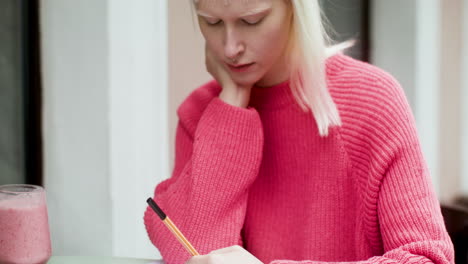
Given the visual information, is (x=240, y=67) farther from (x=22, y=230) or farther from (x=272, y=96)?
(x=22, y=230)

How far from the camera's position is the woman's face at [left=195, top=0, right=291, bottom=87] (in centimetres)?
83

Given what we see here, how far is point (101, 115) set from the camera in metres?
1.28

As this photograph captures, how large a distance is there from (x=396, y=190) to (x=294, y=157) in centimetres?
21

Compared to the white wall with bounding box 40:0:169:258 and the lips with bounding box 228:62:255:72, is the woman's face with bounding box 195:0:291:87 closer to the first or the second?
the lips with bounding box 228:62:255:72

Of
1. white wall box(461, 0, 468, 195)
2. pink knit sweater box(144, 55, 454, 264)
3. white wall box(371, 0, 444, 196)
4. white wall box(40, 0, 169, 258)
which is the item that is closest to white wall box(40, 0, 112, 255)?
white wall box(40, 0, 169, 258)

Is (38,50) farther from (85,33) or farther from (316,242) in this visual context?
(316,242)

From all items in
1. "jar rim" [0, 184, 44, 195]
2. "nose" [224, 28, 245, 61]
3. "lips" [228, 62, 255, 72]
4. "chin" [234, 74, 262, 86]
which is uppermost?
"nose" [224, 28, 245, 61]

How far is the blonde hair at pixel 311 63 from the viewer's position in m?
0.87

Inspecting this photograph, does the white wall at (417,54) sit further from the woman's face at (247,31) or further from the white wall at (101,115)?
the woman's face at (247,31)

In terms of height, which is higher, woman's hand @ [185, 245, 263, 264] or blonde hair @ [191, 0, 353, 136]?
blonde hair @ [191, 0, 353, 136]

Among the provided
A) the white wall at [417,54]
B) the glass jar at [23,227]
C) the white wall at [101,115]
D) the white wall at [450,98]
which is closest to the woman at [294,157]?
the glass jar at [23,227]

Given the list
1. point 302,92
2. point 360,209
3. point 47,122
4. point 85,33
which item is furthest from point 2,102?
point 360,209

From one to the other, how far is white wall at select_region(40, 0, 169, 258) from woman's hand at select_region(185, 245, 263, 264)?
0.58m

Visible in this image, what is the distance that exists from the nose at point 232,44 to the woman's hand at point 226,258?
28 centimetres
